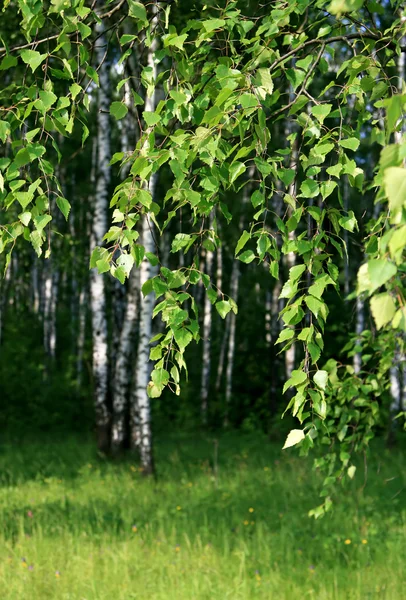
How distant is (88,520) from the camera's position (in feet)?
23.1

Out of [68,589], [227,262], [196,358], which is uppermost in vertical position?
[227,262]

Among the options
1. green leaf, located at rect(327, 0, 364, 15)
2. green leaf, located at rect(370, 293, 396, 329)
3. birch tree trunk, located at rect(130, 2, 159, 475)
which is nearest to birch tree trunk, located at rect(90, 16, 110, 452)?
birch tree trunk, located at rect(130, 2, 159, 475)

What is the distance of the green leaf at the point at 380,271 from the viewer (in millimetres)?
1417

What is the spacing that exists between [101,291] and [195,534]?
5226mm

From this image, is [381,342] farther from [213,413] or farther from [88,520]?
[213,413]

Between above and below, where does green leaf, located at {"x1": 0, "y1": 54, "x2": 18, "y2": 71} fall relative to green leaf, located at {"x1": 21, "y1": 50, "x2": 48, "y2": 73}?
above

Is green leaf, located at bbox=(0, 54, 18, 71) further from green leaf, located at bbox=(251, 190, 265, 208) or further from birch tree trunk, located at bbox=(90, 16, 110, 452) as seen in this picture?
birch tree trunk, located at bbox=(90, 16, 110, 452)

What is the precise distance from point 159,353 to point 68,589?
3.56 meters

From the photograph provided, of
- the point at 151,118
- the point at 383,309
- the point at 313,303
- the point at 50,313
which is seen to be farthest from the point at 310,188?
the point at 50,313

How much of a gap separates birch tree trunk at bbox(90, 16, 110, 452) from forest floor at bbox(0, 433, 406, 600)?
78 centimetres

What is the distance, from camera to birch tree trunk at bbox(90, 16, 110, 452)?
35.0 ft

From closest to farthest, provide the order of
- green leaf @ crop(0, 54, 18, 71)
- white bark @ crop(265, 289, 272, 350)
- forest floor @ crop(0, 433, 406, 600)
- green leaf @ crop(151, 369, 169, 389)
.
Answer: green leaf @ crop(151, 369, 169, 389)
green leaf @ crop(0, 54, 18, 71)
forest floor @ crop(0, 433, 406, 600)
white bark @ crop(265, 289, 272, 350)

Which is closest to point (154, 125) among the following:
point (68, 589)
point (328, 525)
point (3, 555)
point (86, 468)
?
point (68, 589)

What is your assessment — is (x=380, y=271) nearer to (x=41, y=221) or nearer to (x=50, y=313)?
(x=41, y=221)
